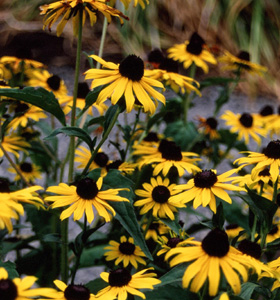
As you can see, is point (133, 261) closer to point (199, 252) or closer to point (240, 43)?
point (199, 252)

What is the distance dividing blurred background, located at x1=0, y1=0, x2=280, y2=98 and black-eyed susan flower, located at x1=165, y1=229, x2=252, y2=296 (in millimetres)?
1887

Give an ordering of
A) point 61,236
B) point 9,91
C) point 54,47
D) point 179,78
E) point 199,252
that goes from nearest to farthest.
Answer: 1. point 199,252
2. point 9,91
3. point 61,236
4. point 179,78
5. point 54,47

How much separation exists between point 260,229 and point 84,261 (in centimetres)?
51

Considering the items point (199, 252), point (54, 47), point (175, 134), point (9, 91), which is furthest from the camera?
point (54, 47)

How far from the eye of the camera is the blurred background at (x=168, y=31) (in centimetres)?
246

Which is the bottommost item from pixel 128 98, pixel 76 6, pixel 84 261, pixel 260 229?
pixel 84 261

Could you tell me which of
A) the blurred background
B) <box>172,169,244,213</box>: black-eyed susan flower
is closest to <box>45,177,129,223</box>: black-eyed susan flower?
<box>172,169,244,213</box>: black-eyed susan flower

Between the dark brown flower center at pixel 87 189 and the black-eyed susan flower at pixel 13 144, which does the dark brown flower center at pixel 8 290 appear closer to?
the dark brown flower center at pixel 87 189

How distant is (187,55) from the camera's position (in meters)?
1.29

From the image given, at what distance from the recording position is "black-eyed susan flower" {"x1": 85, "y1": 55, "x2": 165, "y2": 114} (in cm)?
73

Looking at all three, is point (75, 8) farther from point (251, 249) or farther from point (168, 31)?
point (168, 31)

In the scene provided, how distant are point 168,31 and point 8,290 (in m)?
2.50

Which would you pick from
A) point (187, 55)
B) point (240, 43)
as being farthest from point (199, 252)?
point (240, 43)

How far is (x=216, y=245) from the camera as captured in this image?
1.75 ft
